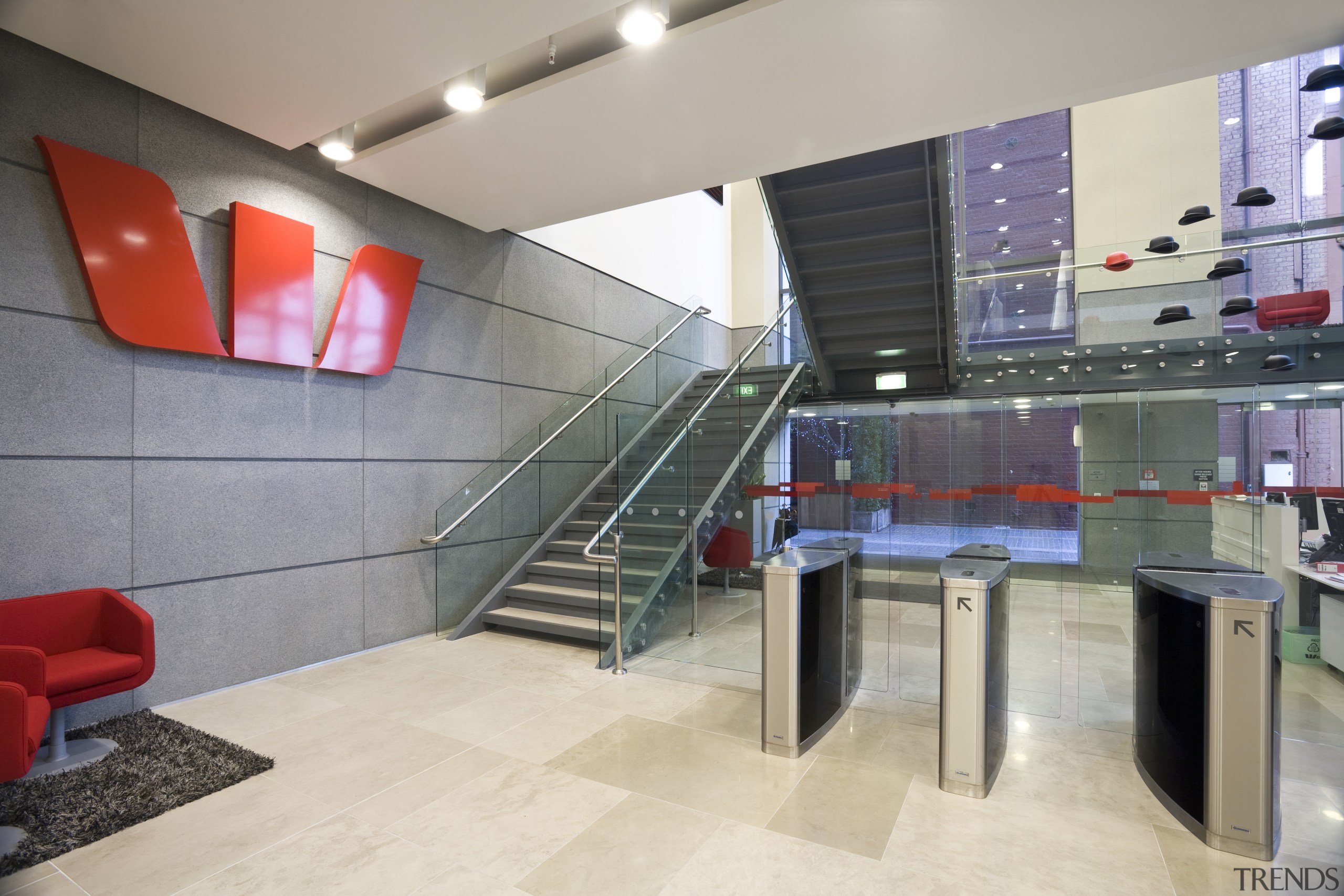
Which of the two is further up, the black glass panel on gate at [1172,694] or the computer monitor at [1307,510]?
the computer monitor at [1307,510]

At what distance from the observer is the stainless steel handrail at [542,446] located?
5.51 m

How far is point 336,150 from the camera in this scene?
4438 mm

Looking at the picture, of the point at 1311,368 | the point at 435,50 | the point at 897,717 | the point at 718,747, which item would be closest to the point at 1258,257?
the point at 1311,368

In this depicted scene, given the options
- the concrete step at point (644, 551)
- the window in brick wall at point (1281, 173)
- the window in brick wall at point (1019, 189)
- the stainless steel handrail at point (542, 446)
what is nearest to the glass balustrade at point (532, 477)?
the stainless steel handrail at point (542, 446)

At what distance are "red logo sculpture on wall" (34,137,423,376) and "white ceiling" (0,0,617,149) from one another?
1.79ft

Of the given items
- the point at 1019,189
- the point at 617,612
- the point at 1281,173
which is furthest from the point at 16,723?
the point at 1281,173

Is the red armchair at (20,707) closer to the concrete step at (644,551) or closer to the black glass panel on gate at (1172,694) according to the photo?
the concrete step at (644,551)

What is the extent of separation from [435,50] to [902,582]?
4.15 metres

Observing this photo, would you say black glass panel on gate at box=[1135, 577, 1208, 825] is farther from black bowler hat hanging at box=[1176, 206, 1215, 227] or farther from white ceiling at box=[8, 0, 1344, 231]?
black bowler hat hanging at box=[1176, 206, 1215, 227]

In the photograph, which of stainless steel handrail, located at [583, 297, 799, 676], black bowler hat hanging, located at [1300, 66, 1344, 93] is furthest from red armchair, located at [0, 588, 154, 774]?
black bowler hat hanging, located at [1300, 66, 1344, 93]

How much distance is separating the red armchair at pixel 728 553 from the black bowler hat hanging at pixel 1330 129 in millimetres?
4506

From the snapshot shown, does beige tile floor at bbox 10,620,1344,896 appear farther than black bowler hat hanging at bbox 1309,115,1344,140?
No

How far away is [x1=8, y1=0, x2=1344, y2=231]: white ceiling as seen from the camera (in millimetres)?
3068

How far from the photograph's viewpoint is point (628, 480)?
5242 millimetres
